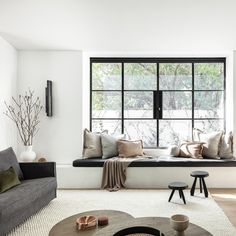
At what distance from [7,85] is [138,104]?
98.2 inches

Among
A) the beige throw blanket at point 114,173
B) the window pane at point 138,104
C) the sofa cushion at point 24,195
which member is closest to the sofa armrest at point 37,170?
the sofa cushion at point 24,195

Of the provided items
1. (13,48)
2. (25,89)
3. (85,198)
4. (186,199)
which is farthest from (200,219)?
(13,48)

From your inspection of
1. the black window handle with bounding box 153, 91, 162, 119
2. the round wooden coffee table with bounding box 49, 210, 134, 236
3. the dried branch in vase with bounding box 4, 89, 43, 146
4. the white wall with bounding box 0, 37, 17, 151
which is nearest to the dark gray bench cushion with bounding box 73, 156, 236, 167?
the black window handle with bounding box 153, 91, 162, 119

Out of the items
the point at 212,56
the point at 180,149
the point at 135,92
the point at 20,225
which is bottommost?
the point at 20,225

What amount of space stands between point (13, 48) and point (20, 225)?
3.10m

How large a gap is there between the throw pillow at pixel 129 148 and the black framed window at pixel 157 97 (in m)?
0.47

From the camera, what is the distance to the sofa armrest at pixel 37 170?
142 inches

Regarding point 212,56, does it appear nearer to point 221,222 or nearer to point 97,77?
point 97,77

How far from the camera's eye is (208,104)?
205 inches

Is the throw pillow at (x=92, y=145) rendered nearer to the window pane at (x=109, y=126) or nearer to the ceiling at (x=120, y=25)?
the window pane at (x=109, y=126)

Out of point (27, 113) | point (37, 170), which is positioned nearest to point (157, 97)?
point (27, 113)

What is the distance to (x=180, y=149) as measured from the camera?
4.77 metres

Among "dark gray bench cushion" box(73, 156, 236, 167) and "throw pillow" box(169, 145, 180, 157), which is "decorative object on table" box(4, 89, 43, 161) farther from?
"throw pillow" box(169, 145, 180, 157)

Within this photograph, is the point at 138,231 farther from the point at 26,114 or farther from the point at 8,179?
the point at 26,114
